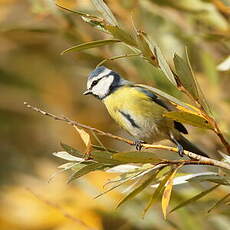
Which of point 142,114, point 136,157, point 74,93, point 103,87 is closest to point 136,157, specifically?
point 136,157

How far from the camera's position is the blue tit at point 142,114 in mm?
1363

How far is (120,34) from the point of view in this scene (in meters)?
0.82

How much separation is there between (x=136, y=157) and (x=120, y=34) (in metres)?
0.15

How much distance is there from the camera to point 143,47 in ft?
2.70

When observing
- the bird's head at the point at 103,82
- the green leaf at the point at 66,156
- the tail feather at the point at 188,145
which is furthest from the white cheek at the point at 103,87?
the green leaf at the point at 66,156

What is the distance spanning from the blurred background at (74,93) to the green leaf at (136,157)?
16 cm

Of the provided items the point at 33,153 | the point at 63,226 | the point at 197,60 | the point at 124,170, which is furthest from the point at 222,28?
the point at 33,153

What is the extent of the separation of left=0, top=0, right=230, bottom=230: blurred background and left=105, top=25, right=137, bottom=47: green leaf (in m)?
0.02

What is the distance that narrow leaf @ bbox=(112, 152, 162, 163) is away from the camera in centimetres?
83

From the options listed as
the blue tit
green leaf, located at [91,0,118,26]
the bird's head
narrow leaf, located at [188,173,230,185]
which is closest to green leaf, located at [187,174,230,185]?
narrow leaf, located at [188,173,230,185]

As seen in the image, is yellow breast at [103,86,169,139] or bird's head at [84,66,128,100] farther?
bird's head at [84,66,128,100]

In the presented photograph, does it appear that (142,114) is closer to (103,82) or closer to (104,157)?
(103,82)

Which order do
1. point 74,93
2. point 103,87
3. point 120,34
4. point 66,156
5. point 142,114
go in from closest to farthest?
point 120,34
point 66,156
point 142,114
point 103,87
point 74,93

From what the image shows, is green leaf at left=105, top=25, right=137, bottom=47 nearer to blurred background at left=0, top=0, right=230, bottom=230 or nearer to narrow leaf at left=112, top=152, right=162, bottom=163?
blurred background at left=0, top=0, right=230, bottom=230
